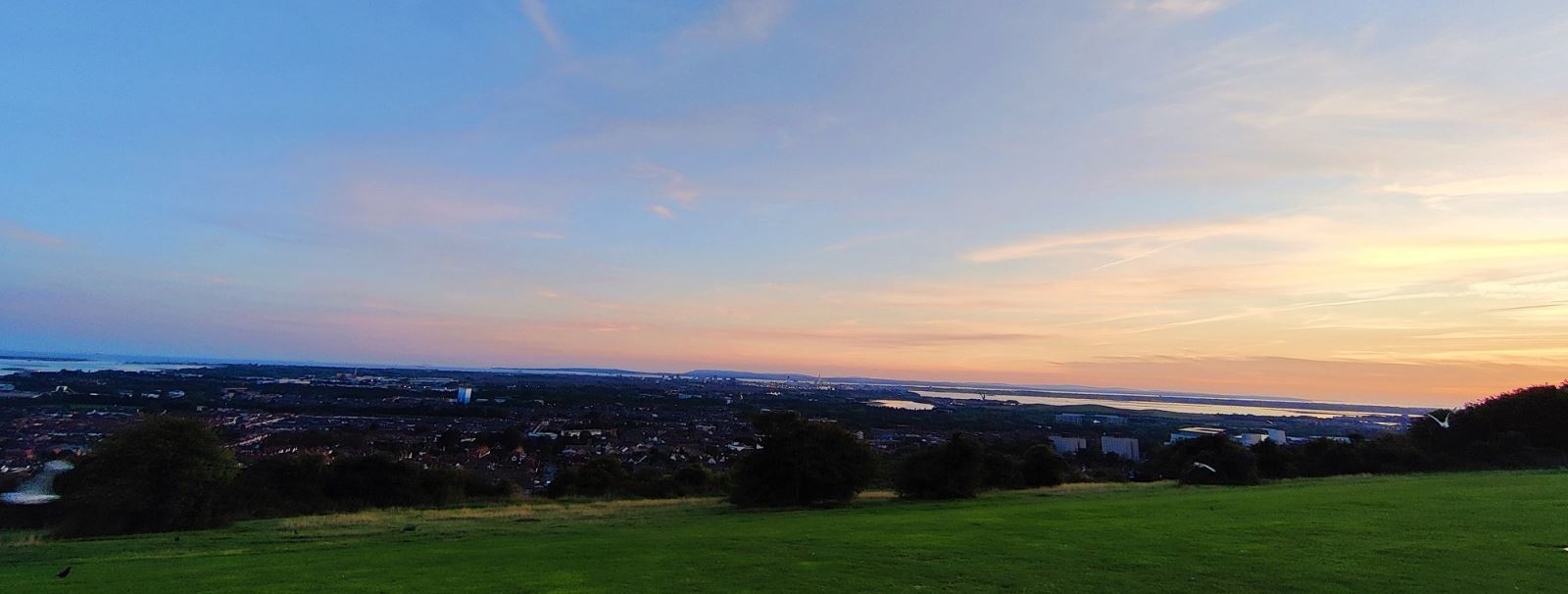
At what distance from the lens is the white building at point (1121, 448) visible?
68500 mm

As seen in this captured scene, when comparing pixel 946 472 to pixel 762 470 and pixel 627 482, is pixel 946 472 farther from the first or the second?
pixel 627 482

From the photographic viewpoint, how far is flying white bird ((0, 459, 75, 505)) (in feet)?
92.8

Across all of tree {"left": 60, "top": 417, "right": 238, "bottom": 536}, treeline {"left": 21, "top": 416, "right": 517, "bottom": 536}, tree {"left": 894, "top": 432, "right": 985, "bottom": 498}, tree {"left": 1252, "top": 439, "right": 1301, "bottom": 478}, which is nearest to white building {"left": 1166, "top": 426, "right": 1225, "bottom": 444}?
tree {"left": 1252, "top": 439, "right": 1301, "bottom": 478}

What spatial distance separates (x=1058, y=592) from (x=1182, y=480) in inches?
1182

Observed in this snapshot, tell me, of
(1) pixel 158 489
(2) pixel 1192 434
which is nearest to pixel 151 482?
(1) pixel 158 489

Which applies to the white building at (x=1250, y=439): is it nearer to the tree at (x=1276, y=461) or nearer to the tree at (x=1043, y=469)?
the tree at (x=1276, y=461)

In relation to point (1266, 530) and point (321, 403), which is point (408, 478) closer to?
point (1266, 530)

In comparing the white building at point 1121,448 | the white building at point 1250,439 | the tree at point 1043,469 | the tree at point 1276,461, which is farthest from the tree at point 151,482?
the white building at point 1121,448

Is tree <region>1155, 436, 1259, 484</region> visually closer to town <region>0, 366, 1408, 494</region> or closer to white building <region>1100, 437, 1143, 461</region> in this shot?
town <region>0, 366, 1408, 494</region>

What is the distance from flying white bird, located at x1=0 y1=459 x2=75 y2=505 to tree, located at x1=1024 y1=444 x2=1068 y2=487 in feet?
135

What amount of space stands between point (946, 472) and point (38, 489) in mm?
36481

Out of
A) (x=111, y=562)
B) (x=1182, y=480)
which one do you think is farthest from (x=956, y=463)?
(x=111, y=562)

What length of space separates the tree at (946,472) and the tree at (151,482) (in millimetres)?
23820

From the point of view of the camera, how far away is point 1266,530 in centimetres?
1254
